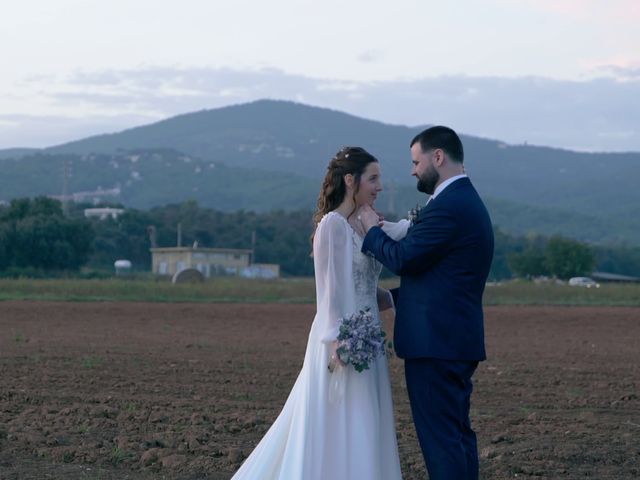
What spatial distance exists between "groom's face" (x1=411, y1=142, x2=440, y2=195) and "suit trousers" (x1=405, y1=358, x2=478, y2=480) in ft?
2.99

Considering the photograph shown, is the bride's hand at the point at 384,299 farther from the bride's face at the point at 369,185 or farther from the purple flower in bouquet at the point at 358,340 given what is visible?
the bride's face at the point at 369,185

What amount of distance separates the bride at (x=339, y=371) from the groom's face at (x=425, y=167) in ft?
1.07

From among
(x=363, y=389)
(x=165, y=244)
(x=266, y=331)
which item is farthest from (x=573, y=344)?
(x=165, y=244)

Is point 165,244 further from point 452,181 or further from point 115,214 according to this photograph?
point 452,181

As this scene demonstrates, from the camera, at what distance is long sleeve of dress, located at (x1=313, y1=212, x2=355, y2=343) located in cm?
654

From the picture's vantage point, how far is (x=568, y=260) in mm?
86312

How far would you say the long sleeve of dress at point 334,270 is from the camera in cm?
654

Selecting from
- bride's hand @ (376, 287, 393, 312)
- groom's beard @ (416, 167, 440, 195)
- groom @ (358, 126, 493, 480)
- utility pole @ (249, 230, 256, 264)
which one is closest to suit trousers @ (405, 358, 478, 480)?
groom @ (358, 126, 493, 480)

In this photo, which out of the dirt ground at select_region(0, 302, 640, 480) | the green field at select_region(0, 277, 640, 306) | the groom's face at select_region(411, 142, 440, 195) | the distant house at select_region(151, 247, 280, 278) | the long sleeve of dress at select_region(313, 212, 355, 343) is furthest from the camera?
the distant house at select_region(151, 247, 280, 278)

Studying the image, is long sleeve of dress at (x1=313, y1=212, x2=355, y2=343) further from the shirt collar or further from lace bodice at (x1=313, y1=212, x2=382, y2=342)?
the shirt collar

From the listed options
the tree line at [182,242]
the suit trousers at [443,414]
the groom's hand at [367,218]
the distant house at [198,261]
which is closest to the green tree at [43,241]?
the tree line at [182,242]

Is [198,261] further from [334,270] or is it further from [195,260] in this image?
[334,270]

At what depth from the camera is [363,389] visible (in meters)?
6.61

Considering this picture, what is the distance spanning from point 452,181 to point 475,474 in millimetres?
1524
